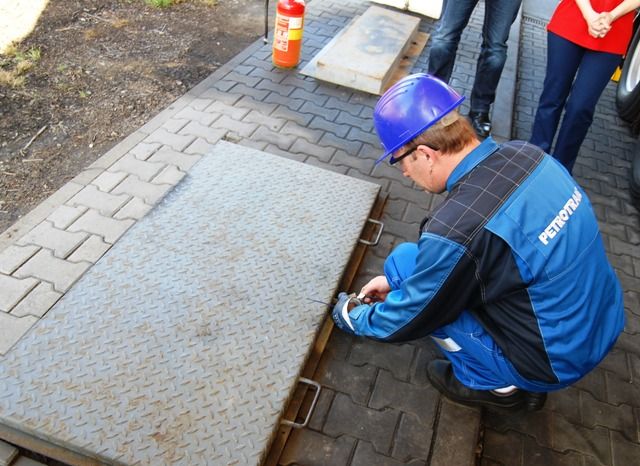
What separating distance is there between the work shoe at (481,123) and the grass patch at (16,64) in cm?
337

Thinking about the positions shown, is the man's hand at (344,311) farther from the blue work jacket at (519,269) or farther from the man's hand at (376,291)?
the blue work jacket at (519,269)

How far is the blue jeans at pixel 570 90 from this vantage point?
129 inches

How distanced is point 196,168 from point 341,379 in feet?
5.09

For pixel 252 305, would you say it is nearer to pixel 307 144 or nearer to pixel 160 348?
pixel 160 348

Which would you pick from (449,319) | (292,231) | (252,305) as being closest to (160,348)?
(252,305)

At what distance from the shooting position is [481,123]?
4.20 m

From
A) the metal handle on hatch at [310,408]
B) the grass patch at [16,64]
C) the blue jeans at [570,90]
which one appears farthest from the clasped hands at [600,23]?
the grass patch at [16,64]

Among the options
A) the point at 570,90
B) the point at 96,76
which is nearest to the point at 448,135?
the point at 570,90

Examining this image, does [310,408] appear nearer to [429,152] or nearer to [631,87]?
Result: [429,152]

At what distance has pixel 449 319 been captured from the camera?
74.5 inches

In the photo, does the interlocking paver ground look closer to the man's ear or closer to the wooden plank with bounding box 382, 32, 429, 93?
the wooden plank with bounding box 382, 32, 429, 93

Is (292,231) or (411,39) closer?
(292,231)

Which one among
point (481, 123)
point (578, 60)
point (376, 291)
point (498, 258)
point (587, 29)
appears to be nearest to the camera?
point (498, 258)

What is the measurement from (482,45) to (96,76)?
9.67 feet
